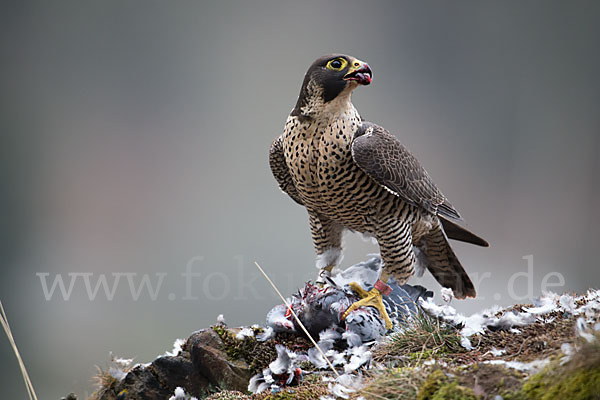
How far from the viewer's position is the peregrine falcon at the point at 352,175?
2082 mm

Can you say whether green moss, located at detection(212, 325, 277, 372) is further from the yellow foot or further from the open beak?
the open beak

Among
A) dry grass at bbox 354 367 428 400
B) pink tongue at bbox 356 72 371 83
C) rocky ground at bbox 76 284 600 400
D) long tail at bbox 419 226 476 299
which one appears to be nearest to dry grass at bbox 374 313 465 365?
rocky ground at bbox 76 284 600 400

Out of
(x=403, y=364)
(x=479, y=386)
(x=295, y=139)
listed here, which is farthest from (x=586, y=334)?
(x=295, y=139)

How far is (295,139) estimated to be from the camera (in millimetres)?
2168

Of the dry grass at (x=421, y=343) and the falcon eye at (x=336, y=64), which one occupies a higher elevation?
the falcon eye at (x=336, y=64)

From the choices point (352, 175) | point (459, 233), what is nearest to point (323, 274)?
point (352, 175)

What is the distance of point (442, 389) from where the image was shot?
1217 mm

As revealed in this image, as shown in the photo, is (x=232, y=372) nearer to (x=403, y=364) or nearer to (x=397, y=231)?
(x=403, y=364)

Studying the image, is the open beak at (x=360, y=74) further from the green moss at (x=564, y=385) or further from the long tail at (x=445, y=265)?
the green moss at (x=564, y=385)

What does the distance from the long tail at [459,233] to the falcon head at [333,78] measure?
Answer: 3.07 feet

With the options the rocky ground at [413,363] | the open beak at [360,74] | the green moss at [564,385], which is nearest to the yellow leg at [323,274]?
the rocky ground at [413,363]

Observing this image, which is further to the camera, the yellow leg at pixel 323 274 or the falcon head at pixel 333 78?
the yellow leg at pixel 323 274

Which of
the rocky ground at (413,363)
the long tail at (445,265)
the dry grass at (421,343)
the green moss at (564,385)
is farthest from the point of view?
the long tail at (445,265)

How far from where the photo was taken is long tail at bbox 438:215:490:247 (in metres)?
2.63
